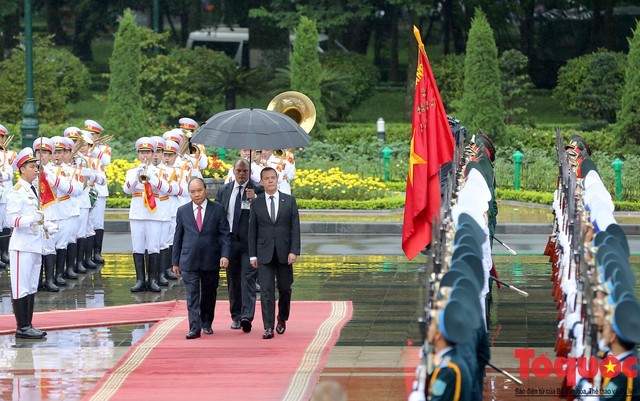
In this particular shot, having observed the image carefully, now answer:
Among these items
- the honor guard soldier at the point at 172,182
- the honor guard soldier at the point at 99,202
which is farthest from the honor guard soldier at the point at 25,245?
the honor guard soldier at the point at 99,202

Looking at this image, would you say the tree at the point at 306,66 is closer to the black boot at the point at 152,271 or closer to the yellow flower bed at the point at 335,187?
the yellow flower bed at the point at 335,187

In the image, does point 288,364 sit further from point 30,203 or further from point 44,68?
point 44,68

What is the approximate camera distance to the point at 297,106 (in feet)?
74.7

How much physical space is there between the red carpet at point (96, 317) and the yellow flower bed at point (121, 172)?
351 inches

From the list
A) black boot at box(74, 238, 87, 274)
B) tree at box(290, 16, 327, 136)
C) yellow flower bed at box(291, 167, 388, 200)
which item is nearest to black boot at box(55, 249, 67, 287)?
black boot at box(74, 238, 87, 274)

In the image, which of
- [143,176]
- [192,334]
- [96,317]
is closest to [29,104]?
[143,176]

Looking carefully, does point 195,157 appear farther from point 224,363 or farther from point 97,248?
point 224,363

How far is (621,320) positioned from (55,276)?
10.8 m

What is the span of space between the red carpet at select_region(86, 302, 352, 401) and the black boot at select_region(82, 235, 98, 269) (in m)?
4.07

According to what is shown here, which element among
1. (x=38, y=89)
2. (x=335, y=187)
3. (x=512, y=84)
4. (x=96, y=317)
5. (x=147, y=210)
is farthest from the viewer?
(x=38, y=89)

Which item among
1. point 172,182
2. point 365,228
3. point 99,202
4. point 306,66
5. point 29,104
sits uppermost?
point 306,66

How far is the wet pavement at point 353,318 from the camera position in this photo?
1184cm

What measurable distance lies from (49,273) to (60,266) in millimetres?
460

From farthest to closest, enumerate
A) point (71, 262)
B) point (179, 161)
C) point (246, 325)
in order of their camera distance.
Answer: point (71, 262)
point (179, 161)
point (246, 325)
